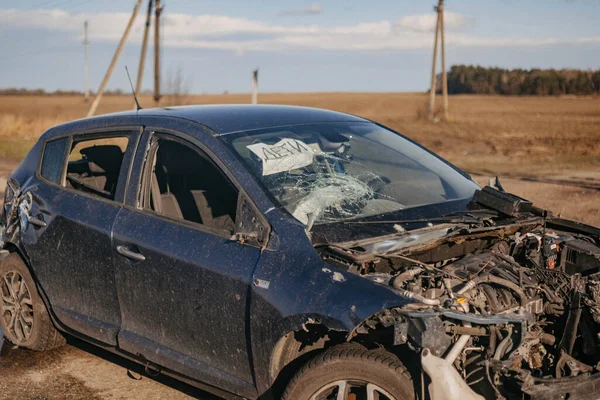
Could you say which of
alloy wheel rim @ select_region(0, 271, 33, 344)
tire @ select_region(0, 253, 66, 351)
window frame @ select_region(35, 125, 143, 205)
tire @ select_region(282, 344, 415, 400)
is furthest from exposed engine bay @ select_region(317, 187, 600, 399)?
alloy wheel rim @ select_region(0, 271, 33, 344)

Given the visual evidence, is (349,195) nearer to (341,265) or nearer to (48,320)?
(341,265)

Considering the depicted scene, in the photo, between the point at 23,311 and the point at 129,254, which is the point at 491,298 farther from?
the point at 23,311

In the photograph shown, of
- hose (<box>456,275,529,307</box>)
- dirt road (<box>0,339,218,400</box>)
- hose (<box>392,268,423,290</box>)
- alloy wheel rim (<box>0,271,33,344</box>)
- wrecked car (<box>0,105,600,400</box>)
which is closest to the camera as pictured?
wrecked car (<box>0,105,600,400</box>)

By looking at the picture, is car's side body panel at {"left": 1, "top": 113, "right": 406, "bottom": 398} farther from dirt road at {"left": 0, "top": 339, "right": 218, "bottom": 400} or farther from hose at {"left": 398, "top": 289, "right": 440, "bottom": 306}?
dirt road at {"left": 0, "top": 339, "right": 218, "bottom": 400}

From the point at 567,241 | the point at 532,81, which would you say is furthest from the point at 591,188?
the point at 532,81

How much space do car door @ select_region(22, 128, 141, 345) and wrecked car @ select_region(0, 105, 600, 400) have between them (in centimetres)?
2

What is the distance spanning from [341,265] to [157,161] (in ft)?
5.35

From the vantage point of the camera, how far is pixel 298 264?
3.78 metres

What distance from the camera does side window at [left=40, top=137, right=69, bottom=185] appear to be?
5527 mm

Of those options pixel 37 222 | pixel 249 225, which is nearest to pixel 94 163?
pixel 37 222

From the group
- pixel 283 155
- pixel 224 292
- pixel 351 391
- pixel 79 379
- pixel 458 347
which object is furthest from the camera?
pixel 79 379

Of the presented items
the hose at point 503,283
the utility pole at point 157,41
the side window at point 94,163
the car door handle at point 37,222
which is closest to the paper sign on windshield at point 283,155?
the side window at point 94,163

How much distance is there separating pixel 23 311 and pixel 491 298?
11.4 feet

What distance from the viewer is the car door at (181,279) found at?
13.1 ft
